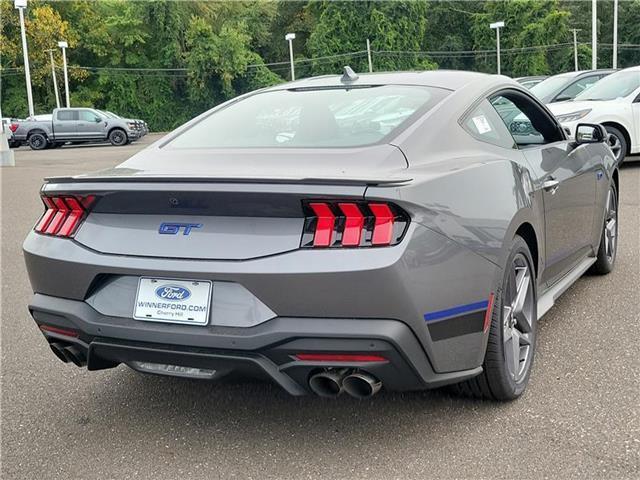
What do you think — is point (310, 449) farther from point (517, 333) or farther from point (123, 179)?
point (123, 179)

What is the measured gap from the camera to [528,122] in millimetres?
4254

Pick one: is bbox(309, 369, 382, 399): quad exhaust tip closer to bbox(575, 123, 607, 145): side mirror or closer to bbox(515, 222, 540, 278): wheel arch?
bbox(515, 222, 540, 278): wheel arch

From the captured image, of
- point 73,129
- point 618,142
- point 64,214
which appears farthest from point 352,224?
point 73,129

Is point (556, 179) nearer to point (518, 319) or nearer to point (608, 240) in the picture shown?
point (518, 319)

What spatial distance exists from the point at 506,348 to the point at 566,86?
1102 cm

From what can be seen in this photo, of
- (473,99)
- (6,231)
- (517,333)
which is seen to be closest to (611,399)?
(517,333)

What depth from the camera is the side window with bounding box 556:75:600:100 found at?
12903mm

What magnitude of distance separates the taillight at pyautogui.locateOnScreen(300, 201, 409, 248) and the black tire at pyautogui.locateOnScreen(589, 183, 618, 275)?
3.04 metres

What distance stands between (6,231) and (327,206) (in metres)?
7.10

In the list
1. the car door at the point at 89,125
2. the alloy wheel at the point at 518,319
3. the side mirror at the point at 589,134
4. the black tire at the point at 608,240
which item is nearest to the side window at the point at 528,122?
the side mirror at the point at 589,134

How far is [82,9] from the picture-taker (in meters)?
52.2

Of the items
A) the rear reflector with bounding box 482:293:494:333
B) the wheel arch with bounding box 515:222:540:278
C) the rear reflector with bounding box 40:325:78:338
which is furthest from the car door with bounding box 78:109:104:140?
the rear reflector with bounding box 482:293:494:333

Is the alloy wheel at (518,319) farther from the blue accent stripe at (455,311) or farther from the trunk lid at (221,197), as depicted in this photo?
the trunk lid at (221,197)

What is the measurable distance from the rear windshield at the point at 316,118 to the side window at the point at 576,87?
10.2m
